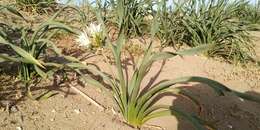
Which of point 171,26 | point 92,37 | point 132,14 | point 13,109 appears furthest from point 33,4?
point 92,37

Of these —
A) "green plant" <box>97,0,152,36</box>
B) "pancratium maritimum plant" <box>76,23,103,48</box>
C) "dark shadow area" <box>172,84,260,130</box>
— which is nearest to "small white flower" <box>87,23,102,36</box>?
"pancratium maritimum plant" <box>76,23,103,48</box>

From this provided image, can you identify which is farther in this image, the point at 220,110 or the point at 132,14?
the point at 132,14

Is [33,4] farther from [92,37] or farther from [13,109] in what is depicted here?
[92,37]

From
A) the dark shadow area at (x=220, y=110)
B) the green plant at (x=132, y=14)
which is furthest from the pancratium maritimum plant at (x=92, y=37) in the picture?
the green plant at (x=132, y=14)

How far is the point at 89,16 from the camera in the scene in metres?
5.20

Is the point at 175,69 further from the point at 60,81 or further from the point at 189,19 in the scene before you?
the point at 60,81

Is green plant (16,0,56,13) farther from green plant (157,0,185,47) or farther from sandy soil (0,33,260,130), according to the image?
green plant (157,0,185,47)

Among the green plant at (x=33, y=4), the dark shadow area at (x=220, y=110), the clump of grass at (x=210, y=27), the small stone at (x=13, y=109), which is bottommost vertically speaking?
the dark shadow area at (x=220, y=110)

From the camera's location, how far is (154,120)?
301 cm

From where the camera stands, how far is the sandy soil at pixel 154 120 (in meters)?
2.71

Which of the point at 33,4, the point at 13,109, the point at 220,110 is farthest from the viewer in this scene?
the point at 33,4

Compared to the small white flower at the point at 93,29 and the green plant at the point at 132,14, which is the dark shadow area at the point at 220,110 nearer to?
the small white flower at the point at 93,29

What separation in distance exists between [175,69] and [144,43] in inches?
28.5

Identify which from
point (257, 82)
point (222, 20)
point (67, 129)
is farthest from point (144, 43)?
point (67, 129)
